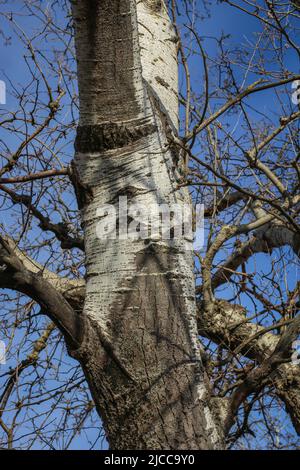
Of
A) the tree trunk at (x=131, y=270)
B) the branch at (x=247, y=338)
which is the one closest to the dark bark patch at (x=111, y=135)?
the tree trunk at (x=131, y=270)

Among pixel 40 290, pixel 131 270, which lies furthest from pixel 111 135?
pixel 40 290

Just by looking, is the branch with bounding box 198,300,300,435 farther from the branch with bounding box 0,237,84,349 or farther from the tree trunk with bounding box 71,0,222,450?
the branch with bounding box 0,237,84,349

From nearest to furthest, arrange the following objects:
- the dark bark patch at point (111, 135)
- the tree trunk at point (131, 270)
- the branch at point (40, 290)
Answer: the branch at point (40, 290) < the tree trunk at point (131, 270) < the dark bark patch at point (111, 135)

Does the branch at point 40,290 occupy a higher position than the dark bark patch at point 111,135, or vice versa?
the dark bark patch at point 111,135

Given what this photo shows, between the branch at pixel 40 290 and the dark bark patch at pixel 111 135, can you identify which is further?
the dark bark patch at pixel 111 135

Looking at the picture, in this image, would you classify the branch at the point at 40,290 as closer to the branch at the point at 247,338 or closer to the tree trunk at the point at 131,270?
the tree trunk at the point at 131,270

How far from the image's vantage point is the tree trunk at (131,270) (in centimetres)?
213

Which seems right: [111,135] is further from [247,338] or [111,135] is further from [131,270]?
[247,338]

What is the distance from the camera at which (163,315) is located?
2.24 m

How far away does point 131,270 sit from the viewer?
2316mm

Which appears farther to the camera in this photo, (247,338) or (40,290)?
(247,338)

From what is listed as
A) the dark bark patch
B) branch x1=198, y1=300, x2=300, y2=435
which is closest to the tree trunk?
the dark bark patch

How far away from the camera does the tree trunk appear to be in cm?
213

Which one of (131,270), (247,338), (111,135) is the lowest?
(131,270)
